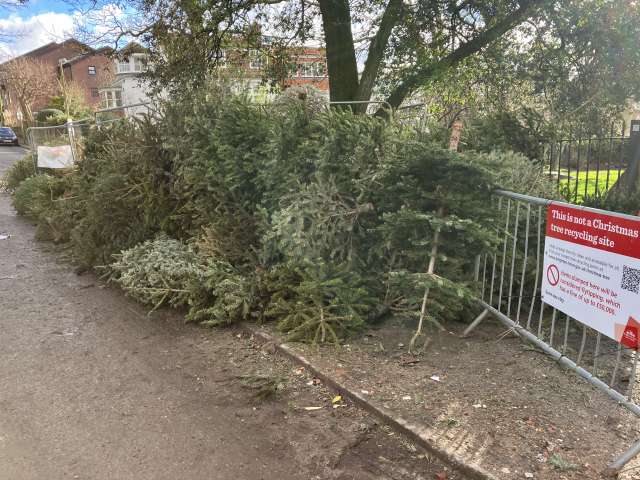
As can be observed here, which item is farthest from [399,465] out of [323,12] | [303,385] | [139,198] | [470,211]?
[323,12]

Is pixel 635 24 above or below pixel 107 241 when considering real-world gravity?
above

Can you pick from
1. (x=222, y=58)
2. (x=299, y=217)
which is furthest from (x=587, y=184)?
(x=222, y=58)

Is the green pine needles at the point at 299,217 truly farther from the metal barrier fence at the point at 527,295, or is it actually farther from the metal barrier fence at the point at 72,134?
the metal barrier fence at the point at 72,134

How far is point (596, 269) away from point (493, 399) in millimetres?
1068

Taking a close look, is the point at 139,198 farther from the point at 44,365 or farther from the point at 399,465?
the point at 399,465

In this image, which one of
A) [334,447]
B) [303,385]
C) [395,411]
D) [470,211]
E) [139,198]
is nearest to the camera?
[334,447]

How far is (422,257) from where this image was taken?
4277 millimetres

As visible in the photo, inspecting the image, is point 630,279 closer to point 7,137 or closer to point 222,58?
point 222,58

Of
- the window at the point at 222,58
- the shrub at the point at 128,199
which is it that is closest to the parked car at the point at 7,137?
the window at the point at 222,58

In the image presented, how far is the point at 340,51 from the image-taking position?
961 cm

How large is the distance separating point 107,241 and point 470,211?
534cm

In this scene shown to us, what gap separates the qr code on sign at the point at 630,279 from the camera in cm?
268

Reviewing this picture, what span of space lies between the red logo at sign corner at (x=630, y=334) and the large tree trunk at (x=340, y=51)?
7.54 meters

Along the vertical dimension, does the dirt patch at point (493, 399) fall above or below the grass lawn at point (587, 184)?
below
